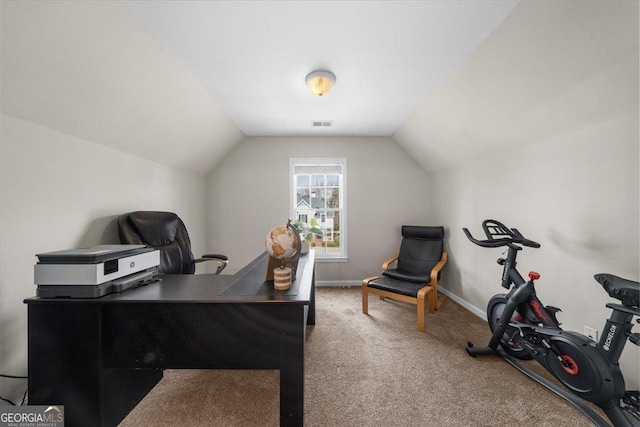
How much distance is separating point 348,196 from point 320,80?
2164 mm

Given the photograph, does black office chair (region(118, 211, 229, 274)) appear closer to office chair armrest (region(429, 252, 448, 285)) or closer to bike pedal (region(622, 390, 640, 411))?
office chair armrest (region(429, 252, 448, 285))

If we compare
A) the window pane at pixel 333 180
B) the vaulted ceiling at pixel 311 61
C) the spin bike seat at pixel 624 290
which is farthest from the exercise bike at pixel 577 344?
the window pane at pixel 333 180

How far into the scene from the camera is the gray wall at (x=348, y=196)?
13.2 feet

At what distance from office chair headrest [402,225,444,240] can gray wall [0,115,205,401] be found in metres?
3.56

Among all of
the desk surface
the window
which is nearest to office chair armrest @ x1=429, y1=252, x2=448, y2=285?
the window

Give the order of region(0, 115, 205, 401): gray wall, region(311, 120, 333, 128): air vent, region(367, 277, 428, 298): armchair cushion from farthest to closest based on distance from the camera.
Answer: region(311, 120, 333, 128): air vent, region(367, 277, 428, 298): armchair cushion, region(0, 115, 205, 401): gray wall

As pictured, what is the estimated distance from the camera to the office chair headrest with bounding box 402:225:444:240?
3.55m

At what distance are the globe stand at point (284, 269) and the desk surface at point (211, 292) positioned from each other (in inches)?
1.4

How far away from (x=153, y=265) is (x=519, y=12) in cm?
279

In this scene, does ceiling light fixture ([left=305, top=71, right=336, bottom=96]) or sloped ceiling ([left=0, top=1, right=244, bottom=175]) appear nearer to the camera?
sloped ceiling ([left=0, top=1, right=244, bottom=175])

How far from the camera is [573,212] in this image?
191cm

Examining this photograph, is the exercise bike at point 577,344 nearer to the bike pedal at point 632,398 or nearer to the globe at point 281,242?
the bike pedal at point 632,398

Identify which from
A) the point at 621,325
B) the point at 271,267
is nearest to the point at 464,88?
the point at 621,325

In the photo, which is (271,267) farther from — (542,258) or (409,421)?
(542,258)
